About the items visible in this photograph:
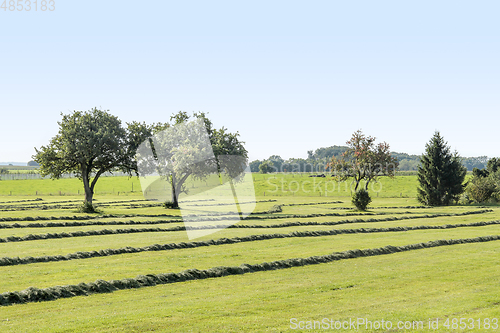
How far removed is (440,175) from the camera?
190 ft

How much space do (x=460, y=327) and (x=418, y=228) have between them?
22742mm

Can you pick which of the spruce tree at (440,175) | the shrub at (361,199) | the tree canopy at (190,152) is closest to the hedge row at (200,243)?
the shrub at (361,199)

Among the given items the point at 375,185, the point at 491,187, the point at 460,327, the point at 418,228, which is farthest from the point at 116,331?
the point at 375,185

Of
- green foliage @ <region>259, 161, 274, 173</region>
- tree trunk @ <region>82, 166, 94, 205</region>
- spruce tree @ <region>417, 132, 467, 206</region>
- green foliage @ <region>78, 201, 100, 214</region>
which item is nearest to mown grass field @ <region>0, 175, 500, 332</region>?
green foliage @ <region>78, 201, 100, 214</region>

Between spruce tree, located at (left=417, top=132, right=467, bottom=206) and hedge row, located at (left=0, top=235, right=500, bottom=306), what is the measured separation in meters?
40.4

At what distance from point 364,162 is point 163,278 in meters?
42.4

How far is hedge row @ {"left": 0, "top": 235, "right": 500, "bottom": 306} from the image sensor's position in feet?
39.2

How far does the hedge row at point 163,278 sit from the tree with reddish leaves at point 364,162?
32.9 metres

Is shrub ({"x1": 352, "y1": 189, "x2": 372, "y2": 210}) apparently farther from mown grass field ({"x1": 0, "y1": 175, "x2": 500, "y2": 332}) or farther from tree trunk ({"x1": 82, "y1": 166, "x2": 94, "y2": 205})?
tree trunk ({"x1": 82, "y1": 166, "x2": 94, "y2": 205})

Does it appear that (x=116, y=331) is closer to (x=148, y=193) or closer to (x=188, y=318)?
(x=188, y=318)

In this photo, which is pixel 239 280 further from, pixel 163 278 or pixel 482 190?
pixel 482 190

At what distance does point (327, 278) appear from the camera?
48.1 ft

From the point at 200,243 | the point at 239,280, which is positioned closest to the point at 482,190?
the point at 200,243

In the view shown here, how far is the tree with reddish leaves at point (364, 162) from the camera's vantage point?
175ft
